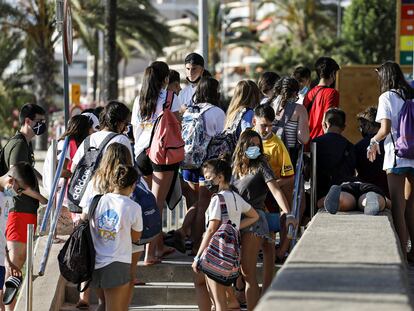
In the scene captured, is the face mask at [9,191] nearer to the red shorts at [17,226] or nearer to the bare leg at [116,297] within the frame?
the red shorts at [17,226]

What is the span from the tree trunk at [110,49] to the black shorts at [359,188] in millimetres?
23046

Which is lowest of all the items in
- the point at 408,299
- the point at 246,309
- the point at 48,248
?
the point at 246,309

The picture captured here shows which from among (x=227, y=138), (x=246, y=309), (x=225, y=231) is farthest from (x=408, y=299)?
(x=227, y=138)

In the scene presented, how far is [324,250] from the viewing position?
22.8 feet

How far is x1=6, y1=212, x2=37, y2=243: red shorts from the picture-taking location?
10.2m

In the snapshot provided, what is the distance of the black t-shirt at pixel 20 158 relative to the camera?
10.2 metres

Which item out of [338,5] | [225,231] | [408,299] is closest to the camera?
[408,299]

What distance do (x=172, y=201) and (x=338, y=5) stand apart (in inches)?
2555

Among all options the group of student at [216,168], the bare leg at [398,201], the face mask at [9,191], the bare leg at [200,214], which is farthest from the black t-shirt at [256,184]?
the face mask at [9,191]

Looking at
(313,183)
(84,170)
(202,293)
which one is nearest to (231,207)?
(202,293)

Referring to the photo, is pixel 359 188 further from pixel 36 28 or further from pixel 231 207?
pixel 36 28

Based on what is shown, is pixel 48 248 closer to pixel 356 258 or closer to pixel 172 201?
pixel 172 201

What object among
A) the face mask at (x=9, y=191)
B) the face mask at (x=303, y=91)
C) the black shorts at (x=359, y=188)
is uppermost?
the face mask at (x=303, y=91)

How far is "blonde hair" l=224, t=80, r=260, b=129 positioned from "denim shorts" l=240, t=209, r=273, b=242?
5.02 ft
